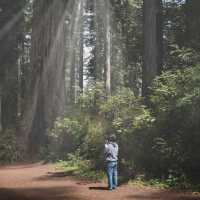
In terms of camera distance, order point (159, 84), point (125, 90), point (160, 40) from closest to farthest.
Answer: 1. point (159, 84)
2. point (125, 90)
3. point (160, 40)

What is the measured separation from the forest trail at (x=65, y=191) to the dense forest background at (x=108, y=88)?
4.90 feet

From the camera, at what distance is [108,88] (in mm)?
36906

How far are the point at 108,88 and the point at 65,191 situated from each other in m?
21.3

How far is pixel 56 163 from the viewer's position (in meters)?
26.5

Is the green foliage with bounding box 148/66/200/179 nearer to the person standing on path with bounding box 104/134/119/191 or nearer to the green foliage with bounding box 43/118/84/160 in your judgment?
the person standing on path with bounding box 104/134/119/191

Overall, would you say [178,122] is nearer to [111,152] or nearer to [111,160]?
[111,152]

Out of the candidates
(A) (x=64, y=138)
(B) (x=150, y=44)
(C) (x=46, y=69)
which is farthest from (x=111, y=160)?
(C) (x=46, y=69)

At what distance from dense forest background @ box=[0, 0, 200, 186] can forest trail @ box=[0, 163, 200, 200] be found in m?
1.49

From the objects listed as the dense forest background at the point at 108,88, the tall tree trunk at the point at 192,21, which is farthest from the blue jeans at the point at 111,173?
the tall tree trunk at the point at 192,21

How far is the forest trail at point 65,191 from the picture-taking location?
14.5 metres

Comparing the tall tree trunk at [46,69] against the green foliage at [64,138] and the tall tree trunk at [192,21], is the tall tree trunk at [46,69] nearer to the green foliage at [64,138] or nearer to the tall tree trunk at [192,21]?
the green foliage at [64,138]

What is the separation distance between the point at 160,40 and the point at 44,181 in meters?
11.9

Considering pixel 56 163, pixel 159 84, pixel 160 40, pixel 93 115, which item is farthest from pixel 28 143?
pixel 159 84

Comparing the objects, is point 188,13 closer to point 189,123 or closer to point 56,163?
A: point 56,163
